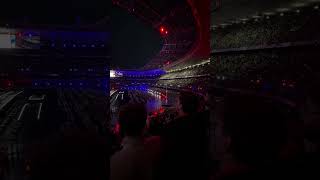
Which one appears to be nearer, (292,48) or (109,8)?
(109,8)

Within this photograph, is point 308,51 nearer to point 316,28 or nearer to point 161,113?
point 316,28

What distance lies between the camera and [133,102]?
123 inches

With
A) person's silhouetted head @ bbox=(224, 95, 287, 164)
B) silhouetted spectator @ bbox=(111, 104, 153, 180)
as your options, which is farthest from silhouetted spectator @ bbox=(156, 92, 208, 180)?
person's silhouetted head @ bbox=(224, 95, 287, 164)

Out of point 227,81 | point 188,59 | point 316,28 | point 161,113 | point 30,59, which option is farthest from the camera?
point 188,59

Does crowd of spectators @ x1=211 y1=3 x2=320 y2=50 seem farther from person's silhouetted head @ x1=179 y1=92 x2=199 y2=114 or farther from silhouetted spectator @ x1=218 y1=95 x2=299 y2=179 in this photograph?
silhouetted spectator @ x1=218 y1=95 x2=299 y2=179

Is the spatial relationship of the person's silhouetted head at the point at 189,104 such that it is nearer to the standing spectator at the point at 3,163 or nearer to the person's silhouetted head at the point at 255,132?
the person's silhouetted head at the point at 255,132

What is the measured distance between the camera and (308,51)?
3594 millimetres

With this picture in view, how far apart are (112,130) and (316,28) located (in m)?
2.30

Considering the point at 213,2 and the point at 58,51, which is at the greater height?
the point at 213,2

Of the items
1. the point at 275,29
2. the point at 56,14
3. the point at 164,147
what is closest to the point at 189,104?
the point at 164,147

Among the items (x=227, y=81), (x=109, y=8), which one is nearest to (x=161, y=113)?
(x=227, y=81)

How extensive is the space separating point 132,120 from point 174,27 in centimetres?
1239

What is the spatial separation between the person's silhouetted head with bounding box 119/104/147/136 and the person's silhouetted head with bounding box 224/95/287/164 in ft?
2.30

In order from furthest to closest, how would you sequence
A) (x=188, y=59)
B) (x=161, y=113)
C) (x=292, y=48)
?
1. (x=188, y=59)
2. (x=161, y=113)
3. (x=292, y=48)
